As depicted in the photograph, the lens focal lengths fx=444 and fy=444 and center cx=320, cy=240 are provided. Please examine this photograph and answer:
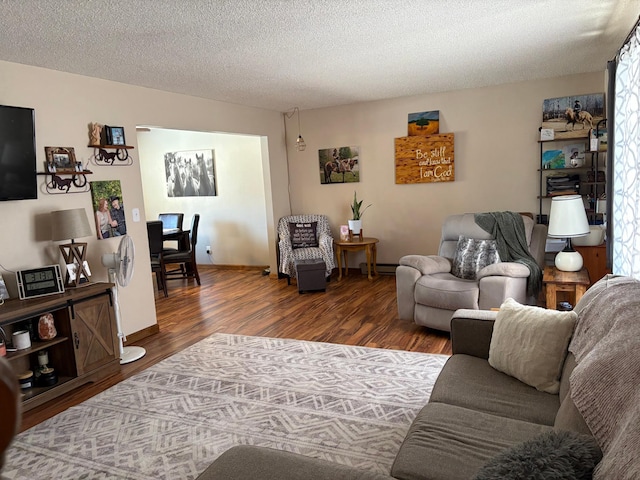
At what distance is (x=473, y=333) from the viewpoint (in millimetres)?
2348

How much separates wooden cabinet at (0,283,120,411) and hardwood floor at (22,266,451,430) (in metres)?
0.10

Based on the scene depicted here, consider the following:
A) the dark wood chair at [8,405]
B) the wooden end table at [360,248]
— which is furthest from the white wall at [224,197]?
the dark wood chair at [8,405]

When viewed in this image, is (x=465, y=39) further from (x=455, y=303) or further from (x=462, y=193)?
(x=462, y=193)

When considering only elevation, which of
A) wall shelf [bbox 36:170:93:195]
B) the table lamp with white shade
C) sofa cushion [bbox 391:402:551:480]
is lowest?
sofa cushion [bbox 391:402:551:480]

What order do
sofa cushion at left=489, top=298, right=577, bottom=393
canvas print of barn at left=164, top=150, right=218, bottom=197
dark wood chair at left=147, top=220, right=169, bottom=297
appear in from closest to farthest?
sofa cushion at left=489, top=298, right=577, bottom=393
dark wood chair at left=147, top=220, right=169, bottom=297
canvas print of barn at left=164, top=150, right=218, bottom=197

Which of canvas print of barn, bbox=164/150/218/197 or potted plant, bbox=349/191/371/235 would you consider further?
canvas print of barn, bbox=164/150/218/197

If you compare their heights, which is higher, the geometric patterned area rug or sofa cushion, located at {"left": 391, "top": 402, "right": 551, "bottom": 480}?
sofa cushion, located at {"left": 391, "top": 402, "right": 551, "bottom": 480}

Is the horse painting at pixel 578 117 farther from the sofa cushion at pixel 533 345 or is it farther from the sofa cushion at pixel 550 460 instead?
the sofa cushion at pixel 550 460

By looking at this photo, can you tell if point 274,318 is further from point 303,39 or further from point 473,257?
point 303,39

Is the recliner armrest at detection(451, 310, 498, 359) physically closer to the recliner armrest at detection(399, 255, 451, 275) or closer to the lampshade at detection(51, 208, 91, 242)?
the recliner armrest at detection(399, 255, 451, 275)

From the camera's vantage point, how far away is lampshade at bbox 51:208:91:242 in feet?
10.7

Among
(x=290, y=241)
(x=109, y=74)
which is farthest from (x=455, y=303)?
(x=109, y=74)

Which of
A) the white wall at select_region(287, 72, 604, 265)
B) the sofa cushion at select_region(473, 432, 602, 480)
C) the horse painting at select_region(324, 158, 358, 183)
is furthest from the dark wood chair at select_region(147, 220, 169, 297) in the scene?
the sofa cushion at select_region(473, 432, 602, 480)

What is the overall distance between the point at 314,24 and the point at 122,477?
9.04ft
